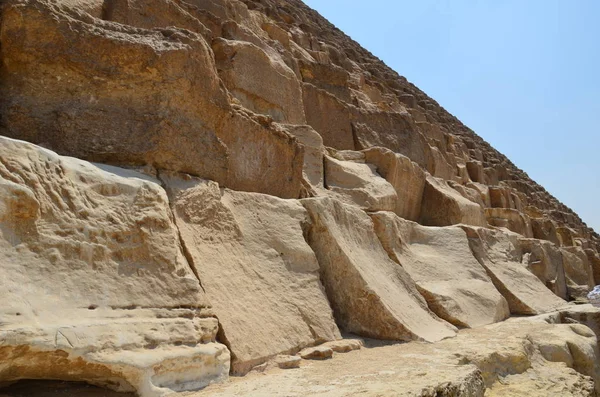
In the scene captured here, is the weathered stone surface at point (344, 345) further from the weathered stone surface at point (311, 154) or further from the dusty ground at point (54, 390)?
the weathered stone surface at point (311, 154)

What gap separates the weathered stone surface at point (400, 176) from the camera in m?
5.45

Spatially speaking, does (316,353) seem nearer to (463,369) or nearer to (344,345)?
(344,345)

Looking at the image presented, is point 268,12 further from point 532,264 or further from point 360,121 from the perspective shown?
point 532,264

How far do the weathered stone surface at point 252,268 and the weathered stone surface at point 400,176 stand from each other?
242 centimetres

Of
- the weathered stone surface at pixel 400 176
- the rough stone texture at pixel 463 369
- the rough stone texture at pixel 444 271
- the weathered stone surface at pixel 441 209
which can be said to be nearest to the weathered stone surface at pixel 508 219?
the weathered stone surface at pixel 441 209

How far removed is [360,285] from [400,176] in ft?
8.71

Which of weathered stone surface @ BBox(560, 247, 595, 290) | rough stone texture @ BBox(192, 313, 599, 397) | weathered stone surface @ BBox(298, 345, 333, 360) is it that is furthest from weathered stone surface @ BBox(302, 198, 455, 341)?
weathered stone surface @ BBox(560, 247, 595, 290)

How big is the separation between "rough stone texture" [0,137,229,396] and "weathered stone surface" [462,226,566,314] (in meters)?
3.56

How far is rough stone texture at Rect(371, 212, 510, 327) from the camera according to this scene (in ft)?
12.8

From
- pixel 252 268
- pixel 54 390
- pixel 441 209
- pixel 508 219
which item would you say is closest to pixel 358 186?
pixel 441 209

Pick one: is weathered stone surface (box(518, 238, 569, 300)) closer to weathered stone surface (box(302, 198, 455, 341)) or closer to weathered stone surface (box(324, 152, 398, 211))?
weathered stone surface (box(324, 152, 398, 211))

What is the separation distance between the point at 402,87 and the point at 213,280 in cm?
1451

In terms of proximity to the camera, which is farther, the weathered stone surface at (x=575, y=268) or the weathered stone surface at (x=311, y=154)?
the weathered stone surface at (x=575, y=268)

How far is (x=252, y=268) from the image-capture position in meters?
2.71
